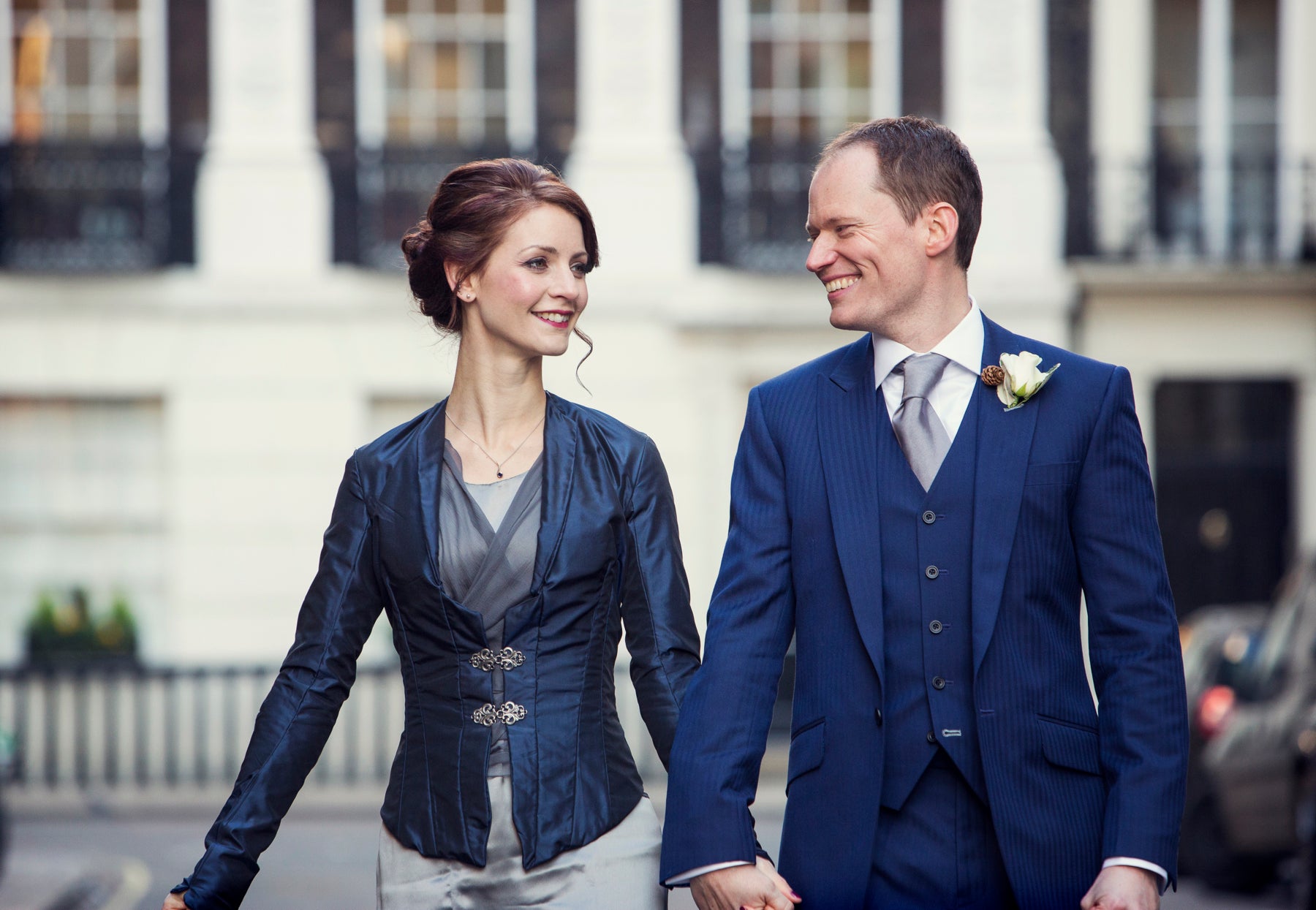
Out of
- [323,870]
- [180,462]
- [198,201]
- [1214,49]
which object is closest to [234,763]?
[180,462]

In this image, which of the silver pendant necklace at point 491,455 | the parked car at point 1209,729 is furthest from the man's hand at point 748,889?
the parked car at point 1209,729

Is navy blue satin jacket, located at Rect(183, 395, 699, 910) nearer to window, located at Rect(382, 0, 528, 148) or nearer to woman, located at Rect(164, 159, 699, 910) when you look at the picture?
woman, located at Rect(164, 159, 699, 910)

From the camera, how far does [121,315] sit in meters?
15.6

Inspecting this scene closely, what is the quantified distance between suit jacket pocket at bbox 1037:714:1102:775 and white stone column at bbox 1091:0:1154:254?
13666mm

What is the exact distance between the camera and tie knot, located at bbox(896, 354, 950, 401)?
3.46 m

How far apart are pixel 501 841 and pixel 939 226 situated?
150 cm

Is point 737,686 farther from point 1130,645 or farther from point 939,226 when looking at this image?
point 939,226

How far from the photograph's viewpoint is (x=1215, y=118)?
16.7 m

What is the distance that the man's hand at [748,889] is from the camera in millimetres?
3203

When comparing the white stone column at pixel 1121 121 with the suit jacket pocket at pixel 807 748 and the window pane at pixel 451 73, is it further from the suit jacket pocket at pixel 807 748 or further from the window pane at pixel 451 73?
the suit jacket pocket at pixel 807 748

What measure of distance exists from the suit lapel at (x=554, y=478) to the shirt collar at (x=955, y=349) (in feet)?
2.21

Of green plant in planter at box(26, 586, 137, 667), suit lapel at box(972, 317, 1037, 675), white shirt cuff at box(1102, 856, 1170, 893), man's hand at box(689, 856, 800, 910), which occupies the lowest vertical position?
green plant in planter at box(26, 586, 137, 667)

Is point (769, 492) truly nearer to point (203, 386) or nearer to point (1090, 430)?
point (1090, 430)

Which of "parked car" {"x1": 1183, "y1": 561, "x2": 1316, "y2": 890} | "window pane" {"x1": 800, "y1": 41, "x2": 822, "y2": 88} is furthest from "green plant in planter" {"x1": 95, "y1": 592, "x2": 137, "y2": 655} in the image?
"parked car" {"x1": 1183, "y1": 561, "x2": 1316, "y2": 890}
